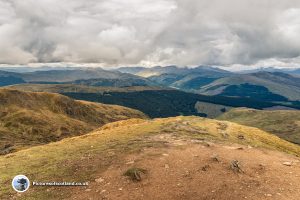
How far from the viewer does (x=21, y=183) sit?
134 ft

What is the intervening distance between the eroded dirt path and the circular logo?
19.5ft

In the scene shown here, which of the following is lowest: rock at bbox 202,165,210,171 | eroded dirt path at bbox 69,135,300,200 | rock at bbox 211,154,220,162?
eroded dirt path at bbox 69,135,300,200

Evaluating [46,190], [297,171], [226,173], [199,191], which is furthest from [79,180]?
[297,171]

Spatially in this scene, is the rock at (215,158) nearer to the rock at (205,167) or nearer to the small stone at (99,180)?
the rock at (205,167)

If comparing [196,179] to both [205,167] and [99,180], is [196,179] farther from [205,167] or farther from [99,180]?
[99,180]

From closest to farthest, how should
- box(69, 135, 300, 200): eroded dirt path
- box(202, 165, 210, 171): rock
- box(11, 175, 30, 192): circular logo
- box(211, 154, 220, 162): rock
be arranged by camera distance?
1. box(69, 135, 300, 200): eroded dirt path
2. box(11, 175, 30, 192): circular logo
3. box(202, 165, 210, 171): rock
4. box(211, 154, 220, 162): rock

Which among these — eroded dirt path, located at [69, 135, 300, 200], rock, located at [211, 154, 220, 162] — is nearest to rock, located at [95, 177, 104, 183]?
eroded dirt path, located at [69, 135, 300, 200]

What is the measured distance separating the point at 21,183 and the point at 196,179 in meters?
21.2

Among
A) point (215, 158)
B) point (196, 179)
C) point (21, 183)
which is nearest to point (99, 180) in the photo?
point (21, 183)

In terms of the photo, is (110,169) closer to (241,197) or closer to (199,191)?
(199,191)

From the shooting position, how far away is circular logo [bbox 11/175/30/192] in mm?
39750

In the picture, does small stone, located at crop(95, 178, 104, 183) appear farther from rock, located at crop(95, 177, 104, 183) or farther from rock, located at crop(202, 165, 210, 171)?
rock, located at crop(202, 165, 210, 171)

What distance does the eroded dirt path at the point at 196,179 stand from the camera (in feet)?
124

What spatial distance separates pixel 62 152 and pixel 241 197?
35.1 m
